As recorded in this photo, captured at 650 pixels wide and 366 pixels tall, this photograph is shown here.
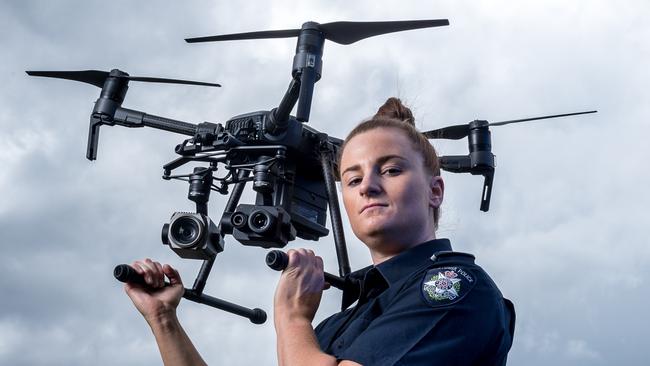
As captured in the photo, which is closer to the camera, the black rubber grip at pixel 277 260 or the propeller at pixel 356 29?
the black rubber grip at pixel 277 260

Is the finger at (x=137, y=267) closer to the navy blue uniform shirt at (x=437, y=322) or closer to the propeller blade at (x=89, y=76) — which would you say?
the navy blue uniform shirt at (x=437, y=322)

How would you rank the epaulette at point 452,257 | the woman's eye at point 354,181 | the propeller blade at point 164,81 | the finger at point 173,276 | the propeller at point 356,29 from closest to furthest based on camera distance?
the epaulette at point 452,257 → the woman's eye at point 354,181 → the finger at point 173,276 → the propeller at point 356,29 → the propeller blade at point 164,81

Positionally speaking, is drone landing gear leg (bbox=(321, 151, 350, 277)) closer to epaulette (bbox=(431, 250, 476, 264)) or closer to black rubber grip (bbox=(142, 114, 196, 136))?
black rubber grip (bbox=(142, 114, 196, 136))

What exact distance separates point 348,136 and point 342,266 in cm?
192

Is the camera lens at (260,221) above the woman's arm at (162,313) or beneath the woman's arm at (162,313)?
above

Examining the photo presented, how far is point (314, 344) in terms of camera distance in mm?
2115

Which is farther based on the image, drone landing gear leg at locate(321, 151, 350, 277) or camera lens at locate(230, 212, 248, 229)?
drone landing gear leg at locate(321, 151, 350, 277)

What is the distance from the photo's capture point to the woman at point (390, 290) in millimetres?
2027

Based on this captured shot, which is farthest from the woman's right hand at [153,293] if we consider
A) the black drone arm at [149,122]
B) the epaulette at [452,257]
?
the black drone arm at [149,122]

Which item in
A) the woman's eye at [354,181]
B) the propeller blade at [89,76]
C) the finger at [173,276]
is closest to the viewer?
the woman's eye at [354,181]

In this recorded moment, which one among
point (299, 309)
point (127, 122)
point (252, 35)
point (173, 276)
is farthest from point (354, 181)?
point (127, 122)

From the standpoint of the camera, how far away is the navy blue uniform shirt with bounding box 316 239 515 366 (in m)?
2.00

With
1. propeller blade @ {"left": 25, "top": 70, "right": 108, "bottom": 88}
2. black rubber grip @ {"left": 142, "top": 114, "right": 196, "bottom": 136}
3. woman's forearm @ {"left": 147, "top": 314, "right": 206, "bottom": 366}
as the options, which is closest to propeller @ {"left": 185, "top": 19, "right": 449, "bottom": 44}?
black rubber grip @ {"left": 142, "top": 114, "right": 196, "bottom": 136}

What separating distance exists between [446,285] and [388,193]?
0.45 metres
